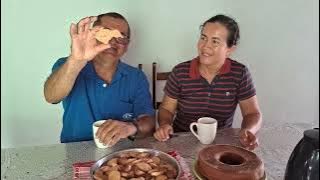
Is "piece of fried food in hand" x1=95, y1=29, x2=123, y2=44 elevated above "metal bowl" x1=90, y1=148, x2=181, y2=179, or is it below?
above

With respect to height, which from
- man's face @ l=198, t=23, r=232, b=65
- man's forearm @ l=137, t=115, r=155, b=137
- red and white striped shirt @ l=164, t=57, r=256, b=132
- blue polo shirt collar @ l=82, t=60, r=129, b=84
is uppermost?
man's face @ l=198, t=23, r=232, b=65

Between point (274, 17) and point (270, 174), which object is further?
point (274, 17)

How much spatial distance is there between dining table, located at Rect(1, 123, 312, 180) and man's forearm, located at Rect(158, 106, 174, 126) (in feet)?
0.56

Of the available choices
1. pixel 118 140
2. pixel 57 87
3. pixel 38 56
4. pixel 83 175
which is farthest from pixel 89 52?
pixel 38 56

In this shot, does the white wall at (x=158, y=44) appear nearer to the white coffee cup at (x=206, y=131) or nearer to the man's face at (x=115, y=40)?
the man's face at (x=115, y=40)

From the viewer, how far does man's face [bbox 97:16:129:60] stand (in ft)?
5.55

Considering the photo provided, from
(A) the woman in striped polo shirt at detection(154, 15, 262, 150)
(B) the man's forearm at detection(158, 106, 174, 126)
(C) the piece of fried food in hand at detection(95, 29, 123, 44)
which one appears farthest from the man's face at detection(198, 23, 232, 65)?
(C) the piece of fried food in hand at detection(95, 29, 123, 44)

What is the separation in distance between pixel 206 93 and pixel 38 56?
3.32 feet

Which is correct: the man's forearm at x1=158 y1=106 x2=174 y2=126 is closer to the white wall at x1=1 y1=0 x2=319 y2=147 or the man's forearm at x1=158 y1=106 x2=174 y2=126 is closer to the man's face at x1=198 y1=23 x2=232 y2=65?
the man's face at x1=198 y1=23 x2=232 y2=65

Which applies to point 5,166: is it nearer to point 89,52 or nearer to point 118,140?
point 118,140

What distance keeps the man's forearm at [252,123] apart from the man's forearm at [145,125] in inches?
16.1

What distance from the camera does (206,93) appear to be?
1.80 m

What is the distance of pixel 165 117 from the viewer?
5.70ft

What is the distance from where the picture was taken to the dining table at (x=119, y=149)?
48.8 inches
